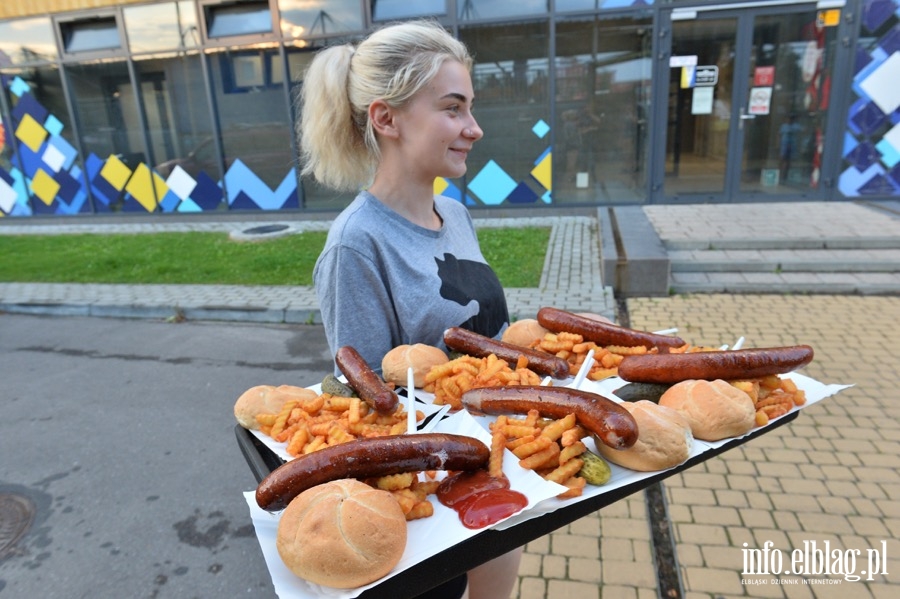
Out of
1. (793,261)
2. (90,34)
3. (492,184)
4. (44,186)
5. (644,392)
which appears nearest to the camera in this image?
(644,392)

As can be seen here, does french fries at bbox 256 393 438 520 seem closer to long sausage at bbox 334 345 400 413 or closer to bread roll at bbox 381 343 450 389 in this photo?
long sausage at bbox 334 345 400 413

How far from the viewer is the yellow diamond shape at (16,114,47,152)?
1424 cm

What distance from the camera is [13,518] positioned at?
3.72 meters

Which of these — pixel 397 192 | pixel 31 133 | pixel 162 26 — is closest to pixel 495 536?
pixel 397 192

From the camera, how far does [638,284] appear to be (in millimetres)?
7477

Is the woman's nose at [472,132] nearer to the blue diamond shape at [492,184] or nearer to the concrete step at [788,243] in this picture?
the concrete step at [788,243]

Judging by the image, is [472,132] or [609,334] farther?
[472,132]

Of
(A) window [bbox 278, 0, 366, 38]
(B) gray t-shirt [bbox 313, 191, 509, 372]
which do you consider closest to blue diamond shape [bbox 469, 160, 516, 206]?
(A) window [bbox 278, 0, 366, 38]

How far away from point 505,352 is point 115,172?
1490cm

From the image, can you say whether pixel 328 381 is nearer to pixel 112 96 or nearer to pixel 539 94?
pixel 539 94

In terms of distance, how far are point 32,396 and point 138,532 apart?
2.91 meters

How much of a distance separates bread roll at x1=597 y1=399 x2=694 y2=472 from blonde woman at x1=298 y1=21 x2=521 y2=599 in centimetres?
91

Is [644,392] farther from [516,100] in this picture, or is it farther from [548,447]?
[516,100]

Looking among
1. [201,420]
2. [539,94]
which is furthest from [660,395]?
[539,94]
